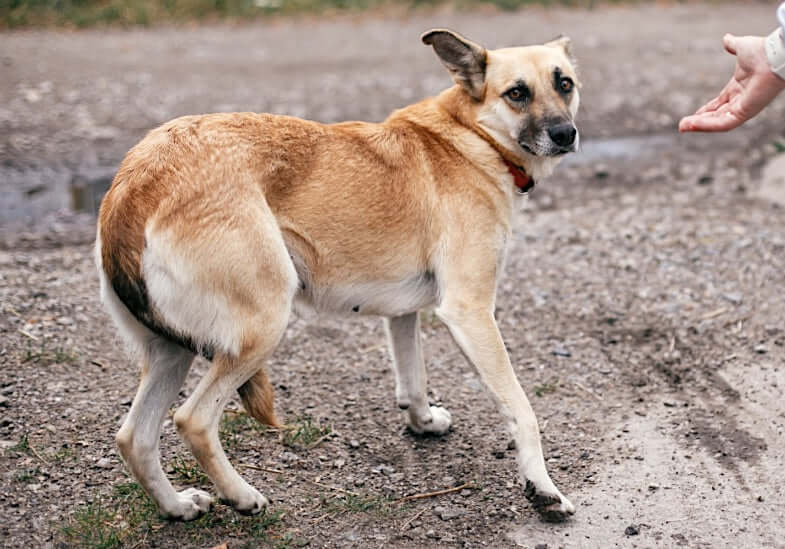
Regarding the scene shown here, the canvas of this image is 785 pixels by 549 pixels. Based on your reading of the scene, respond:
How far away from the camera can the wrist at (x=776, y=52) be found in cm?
327

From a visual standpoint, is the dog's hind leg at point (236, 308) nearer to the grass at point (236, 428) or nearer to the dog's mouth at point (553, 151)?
the grass at point (236, 428)

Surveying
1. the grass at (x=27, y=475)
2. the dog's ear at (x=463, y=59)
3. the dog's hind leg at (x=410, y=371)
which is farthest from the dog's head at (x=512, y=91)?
the grass at (x=27, y=475)

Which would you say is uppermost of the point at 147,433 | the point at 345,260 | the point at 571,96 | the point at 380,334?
the point at 571,96

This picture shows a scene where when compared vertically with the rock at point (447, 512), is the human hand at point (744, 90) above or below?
above

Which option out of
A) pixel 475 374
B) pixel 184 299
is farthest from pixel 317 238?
pixel 475 374

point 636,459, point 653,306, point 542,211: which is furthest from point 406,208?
point 542,211

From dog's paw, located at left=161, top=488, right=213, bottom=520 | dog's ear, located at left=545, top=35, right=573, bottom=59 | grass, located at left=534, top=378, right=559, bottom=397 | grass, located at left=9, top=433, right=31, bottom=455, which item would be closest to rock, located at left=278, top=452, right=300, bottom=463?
dog's paw, located at left=161, top=488, right=213, bottom=520

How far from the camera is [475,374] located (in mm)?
3607

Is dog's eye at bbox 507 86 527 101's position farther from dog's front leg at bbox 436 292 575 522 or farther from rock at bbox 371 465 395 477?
rock at bbox 371 465 395 477

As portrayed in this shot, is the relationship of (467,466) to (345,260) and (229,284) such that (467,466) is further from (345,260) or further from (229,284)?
(229,284)

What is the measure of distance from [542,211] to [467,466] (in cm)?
311

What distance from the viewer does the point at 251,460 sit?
151 inches

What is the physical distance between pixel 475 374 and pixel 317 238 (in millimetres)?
826

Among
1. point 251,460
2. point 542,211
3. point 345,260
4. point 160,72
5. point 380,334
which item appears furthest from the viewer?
point 160,72
